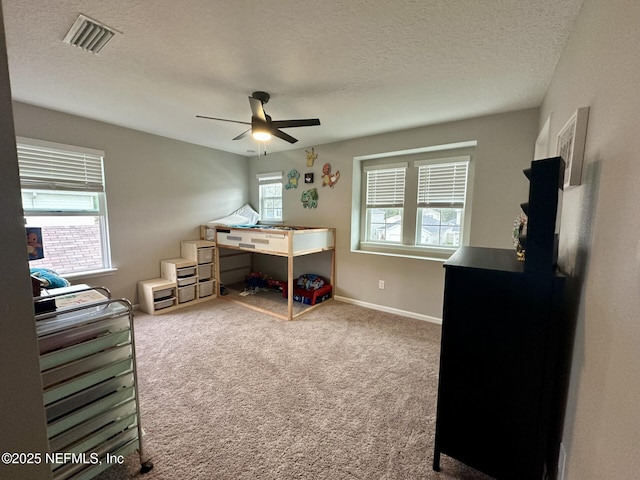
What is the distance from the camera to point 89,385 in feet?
3.88

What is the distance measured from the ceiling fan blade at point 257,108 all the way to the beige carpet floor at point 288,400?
218 cm

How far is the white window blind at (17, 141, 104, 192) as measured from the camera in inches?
106

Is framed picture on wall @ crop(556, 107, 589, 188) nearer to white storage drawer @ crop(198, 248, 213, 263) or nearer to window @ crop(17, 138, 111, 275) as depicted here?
white storage drawer @ crop(198, 248, 213, 263)

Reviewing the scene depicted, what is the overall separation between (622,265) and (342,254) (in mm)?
3255

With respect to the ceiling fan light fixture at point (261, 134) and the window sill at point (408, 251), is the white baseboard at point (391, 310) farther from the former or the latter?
the ceiling fan light fixture at point (261, 134)

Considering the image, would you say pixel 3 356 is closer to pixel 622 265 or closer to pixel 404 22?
pixel 622 265

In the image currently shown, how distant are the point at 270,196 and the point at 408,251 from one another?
2.69 metres

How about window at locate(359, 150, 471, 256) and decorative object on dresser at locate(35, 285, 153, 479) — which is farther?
window at locate(359, 150, 471, 256)

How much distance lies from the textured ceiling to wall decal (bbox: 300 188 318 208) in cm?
142

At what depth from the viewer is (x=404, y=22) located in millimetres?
1435

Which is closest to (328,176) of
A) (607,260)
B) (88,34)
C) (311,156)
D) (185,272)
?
(311,156)

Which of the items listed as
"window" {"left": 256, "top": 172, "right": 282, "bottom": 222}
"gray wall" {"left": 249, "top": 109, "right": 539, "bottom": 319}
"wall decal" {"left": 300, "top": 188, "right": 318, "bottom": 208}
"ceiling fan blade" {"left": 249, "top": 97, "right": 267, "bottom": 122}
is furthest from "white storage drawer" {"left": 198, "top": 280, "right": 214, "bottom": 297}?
"ceiling fan blade" {"left": 249, "top": 97, "right": 267, "bottom": 122}

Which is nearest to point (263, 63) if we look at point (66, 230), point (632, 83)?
point (632, 83)

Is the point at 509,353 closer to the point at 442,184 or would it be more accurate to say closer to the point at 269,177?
the point at 442,184
